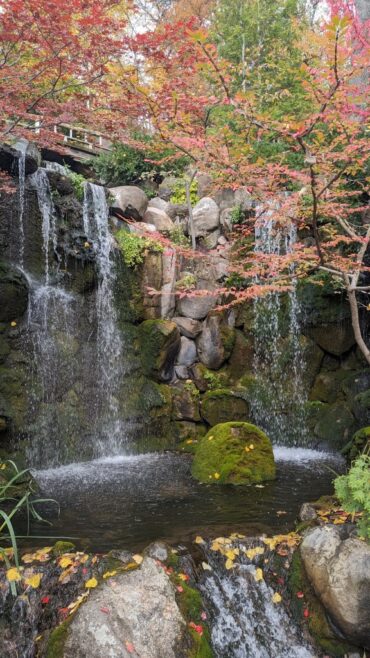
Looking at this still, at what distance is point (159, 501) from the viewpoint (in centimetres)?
652

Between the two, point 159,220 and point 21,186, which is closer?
point 21,186

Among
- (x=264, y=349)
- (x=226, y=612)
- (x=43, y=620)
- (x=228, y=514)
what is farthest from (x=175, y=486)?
(x=264, y=349)

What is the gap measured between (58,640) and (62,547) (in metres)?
1.15

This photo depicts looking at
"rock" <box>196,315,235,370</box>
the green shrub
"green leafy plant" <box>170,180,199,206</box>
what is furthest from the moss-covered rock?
the green shrub

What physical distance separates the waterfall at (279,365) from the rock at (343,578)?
6334mm

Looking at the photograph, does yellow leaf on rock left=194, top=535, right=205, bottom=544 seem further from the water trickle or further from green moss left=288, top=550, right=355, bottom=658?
the water trickle

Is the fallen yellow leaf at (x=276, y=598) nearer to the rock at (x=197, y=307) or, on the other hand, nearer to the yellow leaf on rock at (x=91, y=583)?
the yellow leaf on rock at (x=91, y=583)

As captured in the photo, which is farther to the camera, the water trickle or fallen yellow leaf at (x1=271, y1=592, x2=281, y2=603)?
the water trickle

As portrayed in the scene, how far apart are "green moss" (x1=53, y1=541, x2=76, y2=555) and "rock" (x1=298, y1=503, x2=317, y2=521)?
259 cm

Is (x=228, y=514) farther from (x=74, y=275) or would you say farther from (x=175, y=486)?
(x=74, y=275)

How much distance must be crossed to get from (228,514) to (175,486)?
1484 mm

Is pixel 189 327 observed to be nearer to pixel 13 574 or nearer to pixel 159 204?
pixel 159 204

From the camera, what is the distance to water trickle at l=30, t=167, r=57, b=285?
1066cm

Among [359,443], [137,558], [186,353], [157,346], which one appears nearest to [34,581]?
[137,558]
